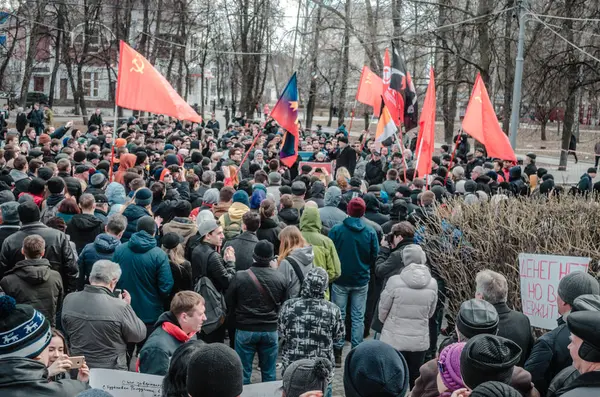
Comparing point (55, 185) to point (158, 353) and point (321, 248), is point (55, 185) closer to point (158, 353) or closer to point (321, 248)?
point (321, 248)

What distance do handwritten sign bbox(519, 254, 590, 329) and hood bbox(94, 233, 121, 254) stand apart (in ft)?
12.1

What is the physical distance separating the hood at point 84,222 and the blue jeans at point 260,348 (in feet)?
7.14

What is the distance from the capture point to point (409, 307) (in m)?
6.22

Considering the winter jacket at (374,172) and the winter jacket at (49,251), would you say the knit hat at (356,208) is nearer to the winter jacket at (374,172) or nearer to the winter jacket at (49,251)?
the winter jacket at (49,251)

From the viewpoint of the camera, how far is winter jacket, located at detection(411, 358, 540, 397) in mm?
4117

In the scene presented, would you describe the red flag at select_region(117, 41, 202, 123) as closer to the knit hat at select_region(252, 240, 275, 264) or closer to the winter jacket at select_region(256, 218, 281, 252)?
the winter jacket at select_region(256, 218, 281, 252)

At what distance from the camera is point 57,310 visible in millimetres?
6527

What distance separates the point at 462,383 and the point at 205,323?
3.01 m

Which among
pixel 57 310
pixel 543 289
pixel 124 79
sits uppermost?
pixel 124 79

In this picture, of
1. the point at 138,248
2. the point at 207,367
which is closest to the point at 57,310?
the point at 138,248

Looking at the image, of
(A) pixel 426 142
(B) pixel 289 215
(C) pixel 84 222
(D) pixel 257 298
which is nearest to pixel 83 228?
(C) pixel 84 222

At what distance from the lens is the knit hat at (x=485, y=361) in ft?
11.5

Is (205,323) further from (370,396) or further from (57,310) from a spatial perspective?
(370,396)

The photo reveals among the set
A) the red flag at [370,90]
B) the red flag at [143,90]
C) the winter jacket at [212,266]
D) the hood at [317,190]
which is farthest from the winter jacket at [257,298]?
the red flag at [370,90]
